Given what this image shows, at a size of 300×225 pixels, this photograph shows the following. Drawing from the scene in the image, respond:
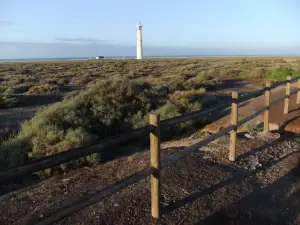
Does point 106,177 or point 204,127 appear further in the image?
point 204,127

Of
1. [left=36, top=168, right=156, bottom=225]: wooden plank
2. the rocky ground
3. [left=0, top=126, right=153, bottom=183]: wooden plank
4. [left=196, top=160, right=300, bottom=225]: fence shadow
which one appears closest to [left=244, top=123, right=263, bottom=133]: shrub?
the rocky ground

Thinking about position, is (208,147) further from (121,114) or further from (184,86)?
(184,86)

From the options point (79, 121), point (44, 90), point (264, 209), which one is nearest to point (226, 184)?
point (264, 209)

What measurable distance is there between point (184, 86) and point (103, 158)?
14.4m

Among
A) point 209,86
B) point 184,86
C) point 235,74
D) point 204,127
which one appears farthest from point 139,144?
point 235,74

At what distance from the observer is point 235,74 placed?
34031 mm

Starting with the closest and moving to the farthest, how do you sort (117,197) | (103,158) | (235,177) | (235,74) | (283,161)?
(117,197) < (235,177) < (283,161) < (103,158) < (235,74)

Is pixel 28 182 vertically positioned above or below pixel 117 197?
below

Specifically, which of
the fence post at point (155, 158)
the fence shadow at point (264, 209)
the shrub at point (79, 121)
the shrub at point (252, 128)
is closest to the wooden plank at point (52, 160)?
the fence post at point (155, 158)

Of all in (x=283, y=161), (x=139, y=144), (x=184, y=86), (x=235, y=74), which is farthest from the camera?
(x=235, y=74)

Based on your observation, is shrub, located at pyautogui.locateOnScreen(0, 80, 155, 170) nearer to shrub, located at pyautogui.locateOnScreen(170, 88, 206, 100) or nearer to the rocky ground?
the rocky ground

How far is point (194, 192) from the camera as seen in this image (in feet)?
16.1

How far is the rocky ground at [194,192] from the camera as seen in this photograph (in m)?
4.29

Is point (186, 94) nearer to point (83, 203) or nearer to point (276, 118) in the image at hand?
point (276, 118)
